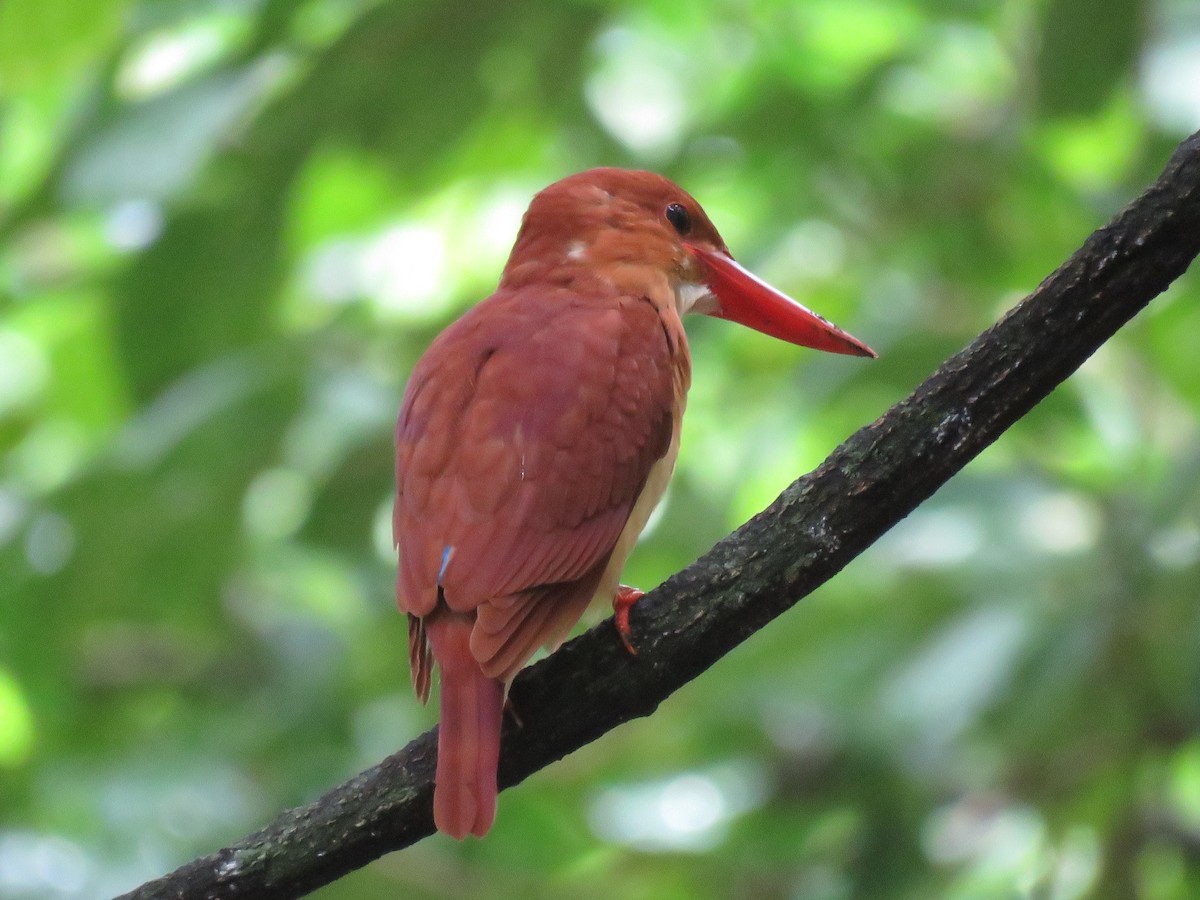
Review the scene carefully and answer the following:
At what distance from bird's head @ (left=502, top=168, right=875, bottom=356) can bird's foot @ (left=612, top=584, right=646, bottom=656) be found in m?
0.83

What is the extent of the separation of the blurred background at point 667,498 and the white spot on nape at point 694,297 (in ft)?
1.14

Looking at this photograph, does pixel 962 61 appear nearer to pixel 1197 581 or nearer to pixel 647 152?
pixel 647 152

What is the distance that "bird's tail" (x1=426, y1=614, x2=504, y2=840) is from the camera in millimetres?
2211

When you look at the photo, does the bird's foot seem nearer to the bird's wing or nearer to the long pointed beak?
the bird's wing

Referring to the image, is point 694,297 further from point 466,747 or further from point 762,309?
point 466,747

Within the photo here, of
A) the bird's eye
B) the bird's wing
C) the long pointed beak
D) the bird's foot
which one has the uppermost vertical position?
the bird's eye

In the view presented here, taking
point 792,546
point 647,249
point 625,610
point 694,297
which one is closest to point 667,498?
point 694,297

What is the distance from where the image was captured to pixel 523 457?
259 cm

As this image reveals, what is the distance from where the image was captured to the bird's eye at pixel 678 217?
135 inches

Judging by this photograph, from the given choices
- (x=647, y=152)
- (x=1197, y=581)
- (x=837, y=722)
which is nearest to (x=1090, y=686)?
(x=1197, y=581)

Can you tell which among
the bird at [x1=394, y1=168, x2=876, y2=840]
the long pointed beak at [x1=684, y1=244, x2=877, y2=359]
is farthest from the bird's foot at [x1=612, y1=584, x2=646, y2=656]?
the long pointed beak at [x1=684, y1=244, x2=877, y2=359]

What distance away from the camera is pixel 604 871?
13.2 ft

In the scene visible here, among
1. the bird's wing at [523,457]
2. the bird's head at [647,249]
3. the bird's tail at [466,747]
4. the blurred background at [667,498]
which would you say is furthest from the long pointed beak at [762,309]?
the bird's tail at [466,747]

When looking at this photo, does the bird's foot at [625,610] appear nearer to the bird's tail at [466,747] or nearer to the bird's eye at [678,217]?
the bird's tail at [466,747]
